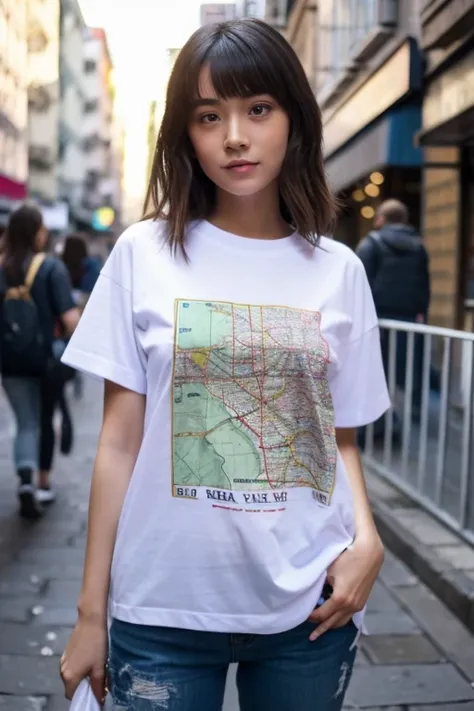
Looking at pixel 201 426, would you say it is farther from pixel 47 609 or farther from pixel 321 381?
pixel 47 609

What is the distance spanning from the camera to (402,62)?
991 centimetres

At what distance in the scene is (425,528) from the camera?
503 cm

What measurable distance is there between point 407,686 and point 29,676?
4.42 ft

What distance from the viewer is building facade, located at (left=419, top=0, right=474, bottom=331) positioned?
26.6ft

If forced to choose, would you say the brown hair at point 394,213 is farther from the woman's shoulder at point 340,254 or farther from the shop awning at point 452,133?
the woman's shoulder at point 340,254

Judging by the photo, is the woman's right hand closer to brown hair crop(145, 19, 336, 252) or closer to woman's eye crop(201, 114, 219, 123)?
brown hair crop(145, 19, 336, 252)

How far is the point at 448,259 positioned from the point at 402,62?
7.00 feet

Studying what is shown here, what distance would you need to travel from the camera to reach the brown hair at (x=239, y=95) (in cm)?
150

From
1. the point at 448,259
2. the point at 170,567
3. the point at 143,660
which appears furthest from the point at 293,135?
the point at 448,259

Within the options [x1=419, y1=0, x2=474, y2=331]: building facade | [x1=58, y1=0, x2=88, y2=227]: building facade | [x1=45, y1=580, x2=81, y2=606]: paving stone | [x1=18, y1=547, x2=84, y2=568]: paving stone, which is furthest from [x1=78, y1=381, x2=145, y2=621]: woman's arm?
[x1=58, y1=0, x2=88, y2=227]: building facade

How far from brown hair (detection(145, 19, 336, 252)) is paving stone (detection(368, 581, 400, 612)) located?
283 centimetres

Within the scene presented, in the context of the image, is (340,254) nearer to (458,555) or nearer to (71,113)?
(458,555)

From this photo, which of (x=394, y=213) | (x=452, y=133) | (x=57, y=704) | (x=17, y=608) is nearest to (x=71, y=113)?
(x=452, y=133)

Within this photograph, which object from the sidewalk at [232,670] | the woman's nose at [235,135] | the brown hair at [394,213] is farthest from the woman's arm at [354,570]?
the brown hair at [394,213]
